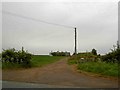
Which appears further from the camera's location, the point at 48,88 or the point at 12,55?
the point at 12,55

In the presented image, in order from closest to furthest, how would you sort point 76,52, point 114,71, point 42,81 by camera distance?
1. point 42,81
2. point 114,71
3. point 76,52

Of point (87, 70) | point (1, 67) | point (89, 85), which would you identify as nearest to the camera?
point (89, 85)

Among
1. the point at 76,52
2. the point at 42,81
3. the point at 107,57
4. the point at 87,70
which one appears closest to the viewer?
the point at 42,81

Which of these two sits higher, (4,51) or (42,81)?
(4,51)

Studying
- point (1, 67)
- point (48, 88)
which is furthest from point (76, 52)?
point (48, 88)

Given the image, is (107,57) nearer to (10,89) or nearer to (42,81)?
(42,81)

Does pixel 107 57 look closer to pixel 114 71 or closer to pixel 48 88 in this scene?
pixel 114 71

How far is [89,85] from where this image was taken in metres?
15.6

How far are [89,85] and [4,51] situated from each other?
14491mm

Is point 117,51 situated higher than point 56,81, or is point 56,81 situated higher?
point 117,51

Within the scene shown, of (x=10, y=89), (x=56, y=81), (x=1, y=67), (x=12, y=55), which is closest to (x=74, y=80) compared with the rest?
(x=56, y=81)

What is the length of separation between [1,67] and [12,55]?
301cm

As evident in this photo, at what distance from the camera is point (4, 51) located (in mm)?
27594

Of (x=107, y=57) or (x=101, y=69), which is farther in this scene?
(x=107, y=57)
